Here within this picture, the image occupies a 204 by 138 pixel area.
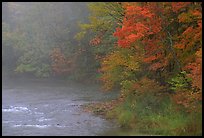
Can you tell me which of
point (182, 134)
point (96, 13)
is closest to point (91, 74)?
point (96, 13)

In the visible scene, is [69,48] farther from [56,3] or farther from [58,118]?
[58,118]

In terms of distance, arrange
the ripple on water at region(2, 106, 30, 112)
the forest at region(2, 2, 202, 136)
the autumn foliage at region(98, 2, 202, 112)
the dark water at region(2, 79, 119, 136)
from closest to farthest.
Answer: the forest at region(2, 2, 202, 136)
the autumn foliage at region(98, 2, 202, 112)
the dark water at region(2, 79, 119, 136)
the ripple on water at region(2, 106, 30, 112)

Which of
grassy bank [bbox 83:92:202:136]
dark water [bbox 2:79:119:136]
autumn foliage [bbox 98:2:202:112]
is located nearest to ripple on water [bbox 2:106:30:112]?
dark water [bbox 2:79:119:136]

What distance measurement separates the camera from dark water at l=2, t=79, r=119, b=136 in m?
19.1

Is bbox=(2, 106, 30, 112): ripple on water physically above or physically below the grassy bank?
above

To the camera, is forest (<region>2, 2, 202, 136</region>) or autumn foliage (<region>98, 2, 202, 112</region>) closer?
forest (<region>2, 2, 202, 136</region>)

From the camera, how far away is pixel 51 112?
936 inches

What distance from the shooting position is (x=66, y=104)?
87.7 ft

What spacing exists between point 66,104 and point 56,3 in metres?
23.9

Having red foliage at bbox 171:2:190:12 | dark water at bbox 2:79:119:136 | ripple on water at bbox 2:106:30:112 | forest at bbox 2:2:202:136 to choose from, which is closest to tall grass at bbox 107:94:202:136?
forest at bbox 2:2:202:136

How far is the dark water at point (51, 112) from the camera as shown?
62.7 ft

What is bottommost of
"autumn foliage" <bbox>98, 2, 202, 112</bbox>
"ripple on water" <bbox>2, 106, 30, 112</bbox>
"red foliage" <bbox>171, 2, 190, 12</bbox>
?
"ripple on water" <bbox>2, 106, 30, 112</bbox>

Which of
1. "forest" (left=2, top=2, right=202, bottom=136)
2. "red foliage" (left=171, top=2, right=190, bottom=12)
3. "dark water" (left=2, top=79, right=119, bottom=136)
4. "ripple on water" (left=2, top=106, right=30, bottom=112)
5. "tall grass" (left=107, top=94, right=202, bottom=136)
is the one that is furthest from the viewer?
"ripple on water" (left=2, top=106, right=30, bottom=112)

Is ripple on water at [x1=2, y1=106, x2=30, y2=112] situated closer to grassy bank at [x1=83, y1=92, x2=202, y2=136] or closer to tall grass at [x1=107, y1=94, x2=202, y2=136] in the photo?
grassy bank at [x1=83, y1=92, x2=202, y2=136]
